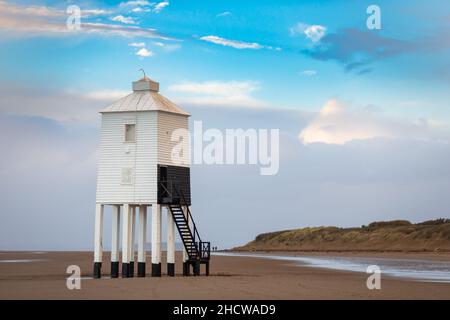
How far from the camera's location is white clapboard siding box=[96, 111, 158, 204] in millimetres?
40250

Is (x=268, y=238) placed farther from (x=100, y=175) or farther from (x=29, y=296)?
(x=29, y=296)

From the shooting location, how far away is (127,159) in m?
40.8

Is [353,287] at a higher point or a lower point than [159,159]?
lower

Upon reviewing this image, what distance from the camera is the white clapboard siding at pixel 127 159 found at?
132ft

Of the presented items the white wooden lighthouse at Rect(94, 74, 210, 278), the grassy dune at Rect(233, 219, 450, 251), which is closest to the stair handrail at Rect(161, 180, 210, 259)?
the white wooden lighthouse at Rect(94, 74, 210, 278)

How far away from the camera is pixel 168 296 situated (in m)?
26.8

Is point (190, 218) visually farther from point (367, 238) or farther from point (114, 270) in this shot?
point (367, 238)

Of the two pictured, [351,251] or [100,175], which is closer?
[100,175]

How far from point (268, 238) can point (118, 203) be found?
7958 cm

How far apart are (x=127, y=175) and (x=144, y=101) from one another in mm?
3968

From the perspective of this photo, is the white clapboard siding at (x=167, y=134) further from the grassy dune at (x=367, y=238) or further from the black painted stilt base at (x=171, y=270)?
the grassy dune at (x=367, y=238)

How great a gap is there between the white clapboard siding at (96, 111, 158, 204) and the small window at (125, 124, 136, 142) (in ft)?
0.90

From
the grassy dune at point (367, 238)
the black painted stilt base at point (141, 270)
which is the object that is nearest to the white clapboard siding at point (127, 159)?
the black painted stilt base at point (141, 270)
